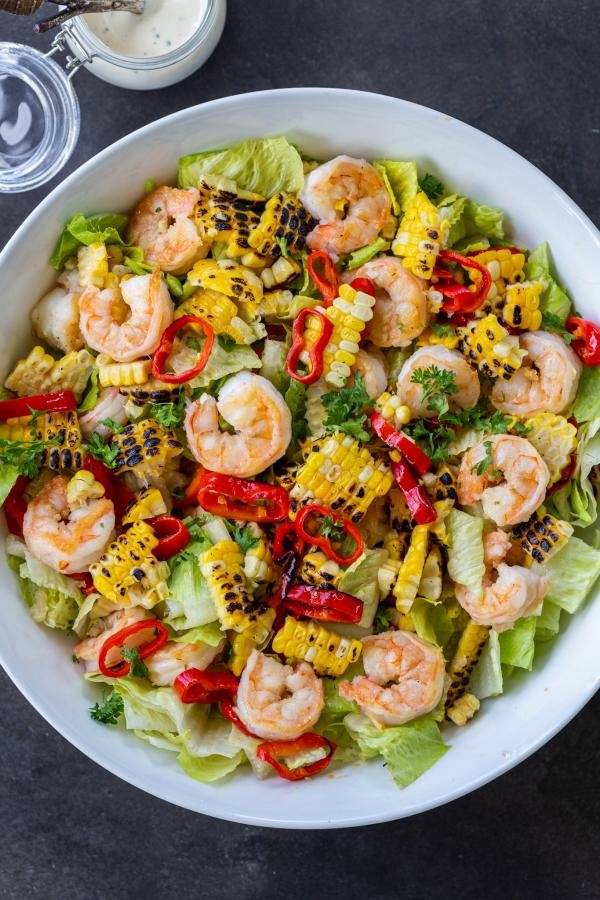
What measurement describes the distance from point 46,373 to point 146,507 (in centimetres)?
68

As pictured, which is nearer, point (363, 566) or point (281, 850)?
point (363, 566)

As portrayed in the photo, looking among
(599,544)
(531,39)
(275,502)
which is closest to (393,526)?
(275,502)

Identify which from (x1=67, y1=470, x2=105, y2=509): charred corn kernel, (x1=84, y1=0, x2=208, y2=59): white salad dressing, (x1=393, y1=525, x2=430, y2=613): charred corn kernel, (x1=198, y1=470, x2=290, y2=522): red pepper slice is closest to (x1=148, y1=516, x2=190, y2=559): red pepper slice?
(x1=198, y1=470, x2=290, y2=522): red pepper slice

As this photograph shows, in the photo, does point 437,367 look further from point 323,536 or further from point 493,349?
point 323,536

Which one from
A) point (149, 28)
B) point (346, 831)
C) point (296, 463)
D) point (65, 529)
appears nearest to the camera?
point (65, 529)

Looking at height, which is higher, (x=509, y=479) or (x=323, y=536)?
(x=509, y=479)

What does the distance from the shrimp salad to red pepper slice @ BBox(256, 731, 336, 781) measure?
0.05ft

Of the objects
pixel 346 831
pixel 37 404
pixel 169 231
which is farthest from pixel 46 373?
pixel 346 831

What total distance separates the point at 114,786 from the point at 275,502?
5.82 feet

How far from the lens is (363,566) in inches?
140

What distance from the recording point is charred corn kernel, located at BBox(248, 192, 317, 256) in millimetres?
3625

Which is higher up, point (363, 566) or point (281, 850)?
point (363, 566)

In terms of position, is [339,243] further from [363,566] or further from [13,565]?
[13,565]

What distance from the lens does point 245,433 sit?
3.49 meters
